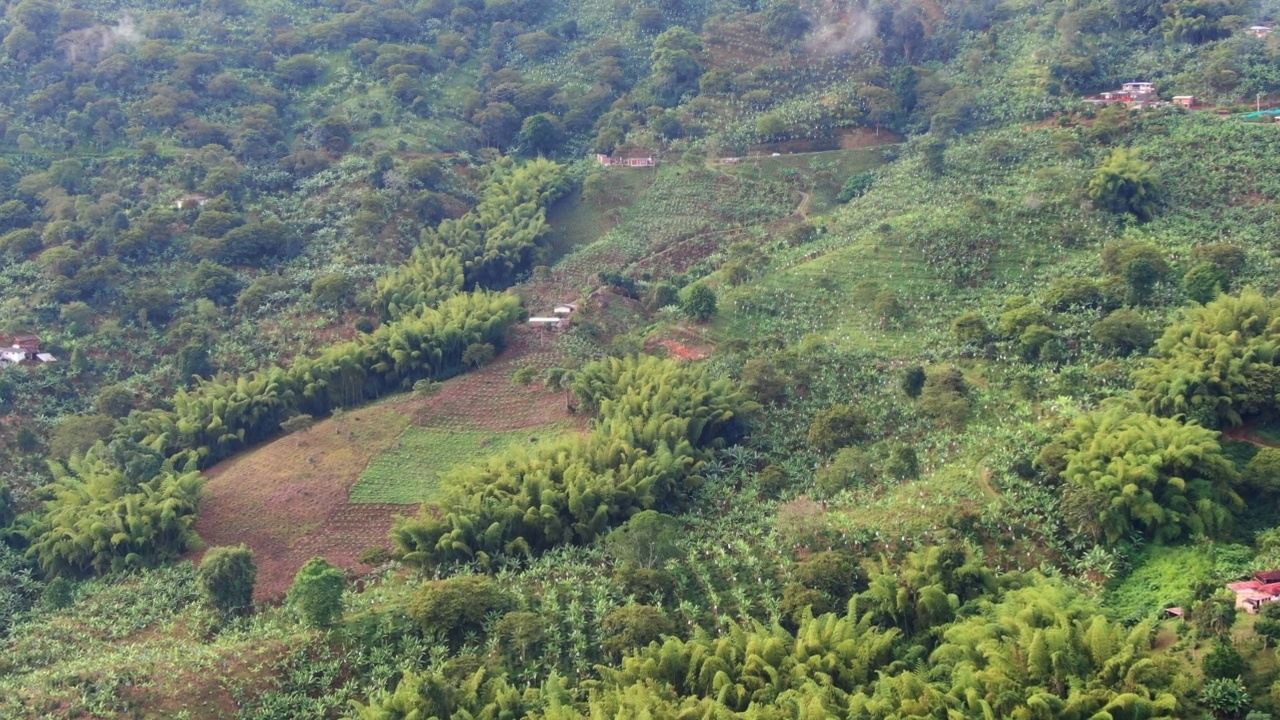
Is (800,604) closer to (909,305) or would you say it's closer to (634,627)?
(634,627)

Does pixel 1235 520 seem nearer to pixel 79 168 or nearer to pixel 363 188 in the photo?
pixel 363 188

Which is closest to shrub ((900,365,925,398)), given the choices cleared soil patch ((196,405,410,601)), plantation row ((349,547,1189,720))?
plantation row ((349,547,1189,720))

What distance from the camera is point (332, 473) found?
4025cm

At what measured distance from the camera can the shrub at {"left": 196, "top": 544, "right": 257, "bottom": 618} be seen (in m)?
32.8

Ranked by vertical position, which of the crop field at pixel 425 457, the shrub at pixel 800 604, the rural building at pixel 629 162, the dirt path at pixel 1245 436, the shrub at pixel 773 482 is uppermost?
the rural building at pixel 629 162

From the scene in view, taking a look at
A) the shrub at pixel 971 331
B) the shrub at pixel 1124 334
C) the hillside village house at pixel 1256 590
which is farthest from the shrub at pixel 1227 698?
the shrub at pixel 971 331

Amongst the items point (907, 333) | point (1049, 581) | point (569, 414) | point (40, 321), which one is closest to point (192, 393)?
point (40, 321)

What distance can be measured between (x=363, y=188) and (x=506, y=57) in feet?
64.8

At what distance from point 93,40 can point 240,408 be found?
37.0m

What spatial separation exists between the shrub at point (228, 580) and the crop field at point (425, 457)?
5.89 metres

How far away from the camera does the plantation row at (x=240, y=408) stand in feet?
121

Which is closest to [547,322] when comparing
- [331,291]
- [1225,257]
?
[331,291]

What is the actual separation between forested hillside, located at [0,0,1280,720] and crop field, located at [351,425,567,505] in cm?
16

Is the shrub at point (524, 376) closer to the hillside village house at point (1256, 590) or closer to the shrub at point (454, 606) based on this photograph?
the shrub at point (454, 606)
